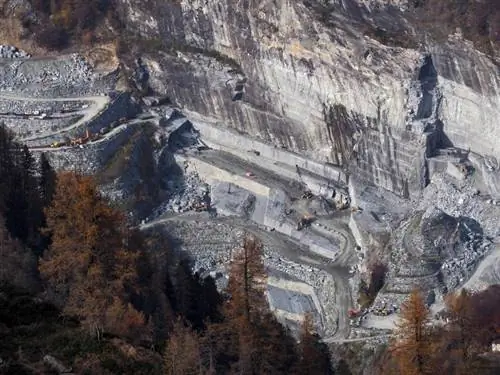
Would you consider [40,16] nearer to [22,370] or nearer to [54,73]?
[54,73]

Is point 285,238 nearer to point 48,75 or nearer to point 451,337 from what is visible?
point 48,75

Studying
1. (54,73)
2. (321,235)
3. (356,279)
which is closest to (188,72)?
(54,73)

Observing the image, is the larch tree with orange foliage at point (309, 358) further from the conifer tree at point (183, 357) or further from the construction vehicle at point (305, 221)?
the construction vehicle at point (305, 221)

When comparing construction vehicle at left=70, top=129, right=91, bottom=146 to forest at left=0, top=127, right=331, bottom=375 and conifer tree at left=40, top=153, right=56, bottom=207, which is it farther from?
forest at left=0, top=127, right=331, bottom=375

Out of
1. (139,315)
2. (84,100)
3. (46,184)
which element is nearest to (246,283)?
(139,315)

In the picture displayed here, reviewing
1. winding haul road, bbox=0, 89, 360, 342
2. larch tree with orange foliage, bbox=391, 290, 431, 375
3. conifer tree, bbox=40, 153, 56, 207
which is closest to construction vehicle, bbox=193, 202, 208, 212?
winding haul road, bbox=0, 89, 360, 342
